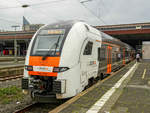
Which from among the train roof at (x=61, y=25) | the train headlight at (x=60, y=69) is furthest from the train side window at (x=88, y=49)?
the train headlight at (x=60, y=69)

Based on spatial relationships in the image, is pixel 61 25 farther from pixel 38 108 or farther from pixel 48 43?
pixel 38 108

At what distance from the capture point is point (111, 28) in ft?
152

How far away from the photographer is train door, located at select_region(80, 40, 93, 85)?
6.57 m

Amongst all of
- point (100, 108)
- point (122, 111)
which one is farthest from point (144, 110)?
point (100, 108)

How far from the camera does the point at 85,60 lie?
689cm

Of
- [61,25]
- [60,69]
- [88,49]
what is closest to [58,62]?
[60,69]

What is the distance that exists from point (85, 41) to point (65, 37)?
0.96 m

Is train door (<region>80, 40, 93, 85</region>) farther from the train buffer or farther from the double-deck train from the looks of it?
the train buffer

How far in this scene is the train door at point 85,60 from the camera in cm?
657

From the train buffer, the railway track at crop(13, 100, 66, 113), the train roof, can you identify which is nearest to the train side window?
the train roof

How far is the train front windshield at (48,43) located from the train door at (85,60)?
1.02m

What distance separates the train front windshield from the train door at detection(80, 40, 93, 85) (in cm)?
102

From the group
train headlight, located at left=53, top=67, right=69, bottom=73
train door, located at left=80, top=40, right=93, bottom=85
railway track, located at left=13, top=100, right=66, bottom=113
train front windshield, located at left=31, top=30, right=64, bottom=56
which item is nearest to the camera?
train headlight, located at left=53, top=67, right=69, bottom=73

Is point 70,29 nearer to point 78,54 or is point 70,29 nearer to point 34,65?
point 78,54
